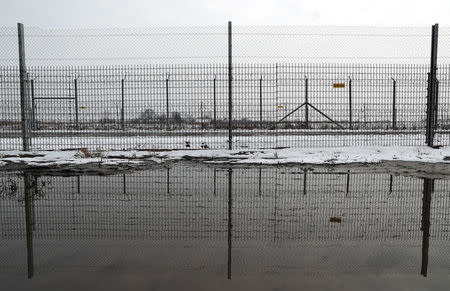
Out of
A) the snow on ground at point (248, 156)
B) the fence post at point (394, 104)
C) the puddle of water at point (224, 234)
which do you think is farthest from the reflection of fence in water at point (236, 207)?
the fence post at point (394, 104)

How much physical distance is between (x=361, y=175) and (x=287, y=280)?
4273 mm

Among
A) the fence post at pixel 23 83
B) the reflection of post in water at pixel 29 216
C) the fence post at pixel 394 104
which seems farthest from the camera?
the fence post at pixel 394 104

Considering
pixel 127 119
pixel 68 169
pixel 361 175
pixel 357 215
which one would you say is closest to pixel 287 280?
pixel 357 215

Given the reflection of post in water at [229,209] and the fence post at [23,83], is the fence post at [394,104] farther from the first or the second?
the fence post at [23,83]

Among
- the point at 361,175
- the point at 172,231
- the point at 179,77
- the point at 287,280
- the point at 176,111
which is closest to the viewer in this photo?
the point at 287,280

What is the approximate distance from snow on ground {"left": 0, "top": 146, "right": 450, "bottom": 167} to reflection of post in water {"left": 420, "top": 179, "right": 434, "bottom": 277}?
2.28 metres

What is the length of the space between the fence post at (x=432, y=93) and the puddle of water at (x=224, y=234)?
432cm

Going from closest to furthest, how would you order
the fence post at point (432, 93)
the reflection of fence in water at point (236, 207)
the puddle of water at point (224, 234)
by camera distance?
1. the puddle of water at point (224, 234)
2. the reflection of fence in water at point (236, 207)
3. the fence post at point (432, 93)

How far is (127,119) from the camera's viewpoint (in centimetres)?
975

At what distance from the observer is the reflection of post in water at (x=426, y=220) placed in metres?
2.51

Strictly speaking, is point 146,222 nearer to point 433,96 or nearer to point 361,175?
point 361,175

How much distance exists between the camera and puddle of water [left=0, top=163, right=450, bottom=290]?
2268 mm

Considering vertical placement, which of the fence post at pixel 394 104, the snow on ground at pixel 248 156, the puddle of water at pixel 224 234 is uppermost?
the fence post at pixel 394 104

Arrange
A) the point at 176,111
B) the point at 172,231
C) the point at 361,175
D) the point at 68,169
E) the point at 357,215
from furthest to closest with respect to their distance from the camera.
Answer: the point at 176,111 → the point at 68,169 → the point at 361,175 → the point at 357,215 → the point at 172,231
